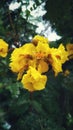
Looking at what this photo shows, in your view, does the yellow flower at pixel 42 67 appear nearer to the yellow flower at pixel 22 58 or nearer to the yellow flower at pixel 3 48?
the yellow flower at pixel 22 58

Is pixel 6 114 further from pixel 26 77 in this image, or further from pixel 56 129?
pixel 26 77

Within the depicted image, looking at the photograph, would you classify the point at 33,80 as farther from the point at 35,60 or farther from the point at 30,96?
the point at 30,96

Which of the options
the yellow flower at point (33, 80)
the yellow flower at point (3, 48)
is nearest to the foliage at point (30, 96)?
the yellow flower at point (3, 48)

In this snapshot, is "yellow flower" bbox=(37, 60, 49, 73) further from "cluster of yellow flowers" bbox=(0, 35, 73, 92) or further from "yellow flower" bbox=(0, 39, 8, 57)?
"yellow flower" bbox=(0, 39, 8, 57)

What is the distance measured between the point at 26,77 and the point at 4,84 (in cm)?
306

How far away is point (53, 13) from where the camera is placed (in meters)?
1.15

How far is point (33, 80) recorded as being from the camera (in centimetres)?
108

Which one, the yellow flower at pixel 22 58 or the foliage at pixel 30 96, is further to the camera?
the foliage at pixel 30 96

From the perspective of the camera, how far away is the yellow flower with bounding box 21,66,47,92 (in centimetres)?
107

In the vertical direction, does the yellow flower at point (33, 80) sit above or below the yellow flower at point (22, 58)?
below

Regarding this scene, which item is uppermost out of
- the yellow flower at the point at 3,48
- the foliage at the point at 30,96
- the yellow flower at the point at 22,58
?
the yellow flower at the point at 22,58

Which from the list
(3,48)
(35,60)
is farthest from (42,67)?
(3,48)

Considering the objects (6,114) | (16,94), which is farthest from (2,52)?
(6,114)

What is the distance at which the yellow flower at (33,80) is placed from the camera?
1.07m
